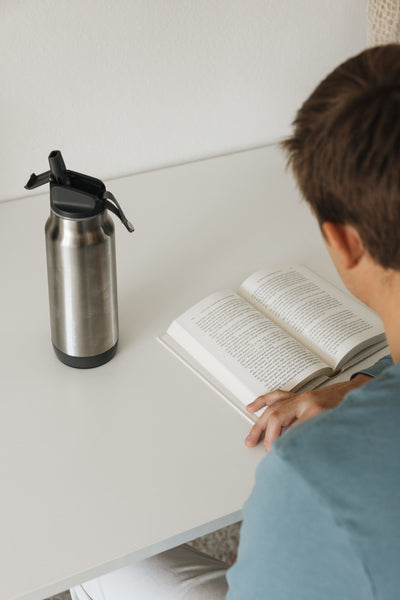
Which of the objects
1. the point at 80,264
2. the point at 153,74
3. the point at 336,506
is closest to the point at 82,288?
the point at 80,264

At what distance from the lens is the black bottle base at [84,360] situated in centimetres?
109

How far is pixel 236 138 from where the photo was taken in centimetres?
168

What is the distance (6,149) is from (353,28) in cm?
81

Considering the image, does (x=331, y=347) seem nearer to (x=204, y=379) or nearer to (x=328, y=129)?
(x=204, y=379)

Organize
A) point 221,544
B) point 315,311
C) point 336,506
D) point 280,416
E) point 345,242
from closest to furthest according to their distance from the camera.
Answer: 1. point 336,506
2. point 345,242
3. point 280,416
4. point 315,311
5. point 221,544

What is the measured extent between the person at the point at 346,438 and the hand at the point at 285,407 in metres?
0.24

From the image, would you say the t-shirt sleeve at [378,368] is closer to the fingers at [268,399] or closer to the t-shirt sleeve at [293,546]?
the fingers at [268,399]

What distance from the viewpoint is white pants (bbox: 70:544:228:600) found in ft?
3.35

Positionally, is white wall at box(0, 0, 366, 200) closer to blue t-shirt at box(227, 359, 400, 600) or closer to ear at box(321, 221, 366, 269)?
ear at box(321, 221, 366, 269)

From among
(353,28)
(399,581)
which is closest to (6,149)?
(353,28)

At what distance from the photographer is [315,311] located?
1195 millimetres

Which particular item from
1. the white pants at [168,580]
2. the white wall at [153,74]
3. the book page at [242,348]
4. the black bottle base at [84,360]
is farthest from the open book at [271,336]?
the white wall at [153,74]

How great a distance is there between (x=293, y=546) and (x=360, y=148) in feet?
1.13

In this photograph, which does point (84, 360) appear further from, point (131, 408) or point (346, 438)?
point (346, 438)
